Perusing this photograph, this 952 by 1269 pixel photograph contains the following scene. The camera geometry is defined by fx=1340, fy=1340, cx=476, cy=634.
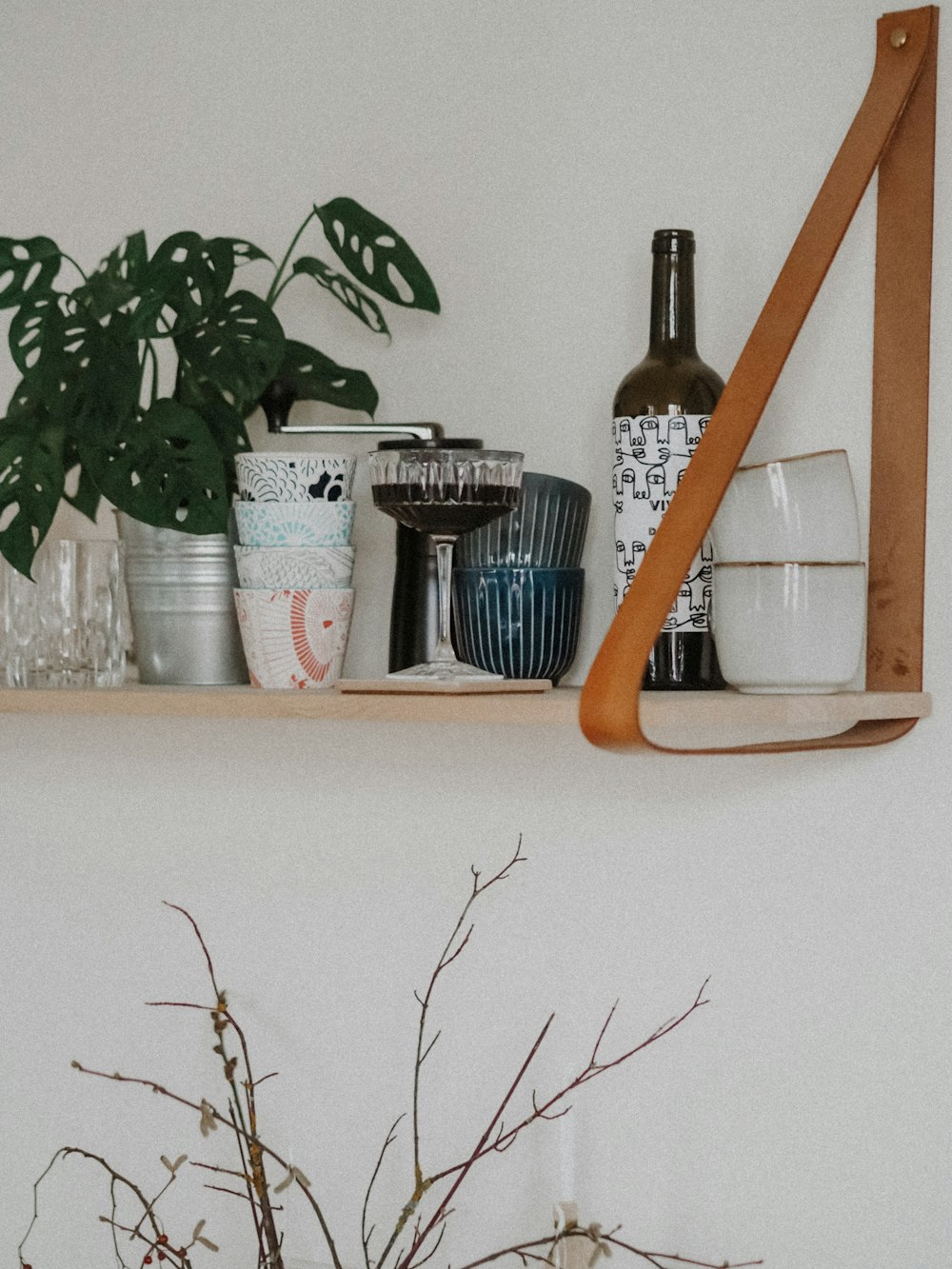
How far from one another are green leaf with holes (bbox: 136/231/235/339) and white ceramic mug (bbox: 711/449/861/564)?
372 mm

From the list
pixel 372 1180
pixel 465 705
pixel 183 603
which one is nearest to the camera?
pixel 465 705

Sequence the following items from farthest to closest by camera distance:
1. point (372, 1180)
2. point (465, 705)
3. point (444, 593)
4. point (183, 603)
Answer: point (372, 1180) < point (183, 603) < point (444, 593) < point (465, 705)

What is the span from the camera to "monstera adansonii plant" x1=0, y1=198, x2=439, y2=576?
86cm

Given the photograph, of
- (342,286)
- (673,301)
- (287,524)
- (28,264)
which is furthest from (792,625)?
(28,264)

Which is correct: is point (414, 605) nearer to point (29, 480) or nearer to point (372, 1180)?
point (29, 480)

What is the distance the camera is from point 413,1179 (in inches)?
43.1

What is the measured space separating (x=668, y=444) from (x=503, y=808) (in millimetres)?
334

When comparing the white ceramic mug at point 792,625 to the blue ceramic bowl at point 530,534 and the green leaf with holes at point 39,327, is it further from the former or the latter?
the green leaf with holes at point 39,327

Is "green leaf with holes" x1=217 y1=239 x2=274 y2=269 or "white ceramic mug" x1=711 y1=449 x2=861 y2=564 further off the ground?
"green leaf with holes" x1=217 y1=239 x2=274 y2=269

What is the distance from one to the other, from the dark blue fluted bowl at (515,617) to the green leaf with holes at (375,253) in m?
0.21

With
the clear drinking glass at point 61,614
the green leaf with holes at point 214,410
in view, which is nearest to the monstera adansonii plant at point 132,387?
the green leaf with holes at point 214,410

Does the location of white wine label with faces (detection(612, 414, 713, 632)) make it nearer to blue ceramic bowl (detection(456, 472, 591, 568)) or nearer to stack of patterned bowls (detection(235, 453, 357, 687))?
blue ceramic bowl (detection(456, 472, 591, 568))

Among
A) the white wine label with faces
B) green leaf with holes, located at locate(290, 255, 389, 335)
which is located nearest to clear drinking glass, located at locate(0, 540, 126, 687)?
green leaf with holes, located at locate(290, 255, 389, 335)

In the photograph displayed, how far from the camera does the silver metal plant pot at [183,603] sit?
37.6 inches
